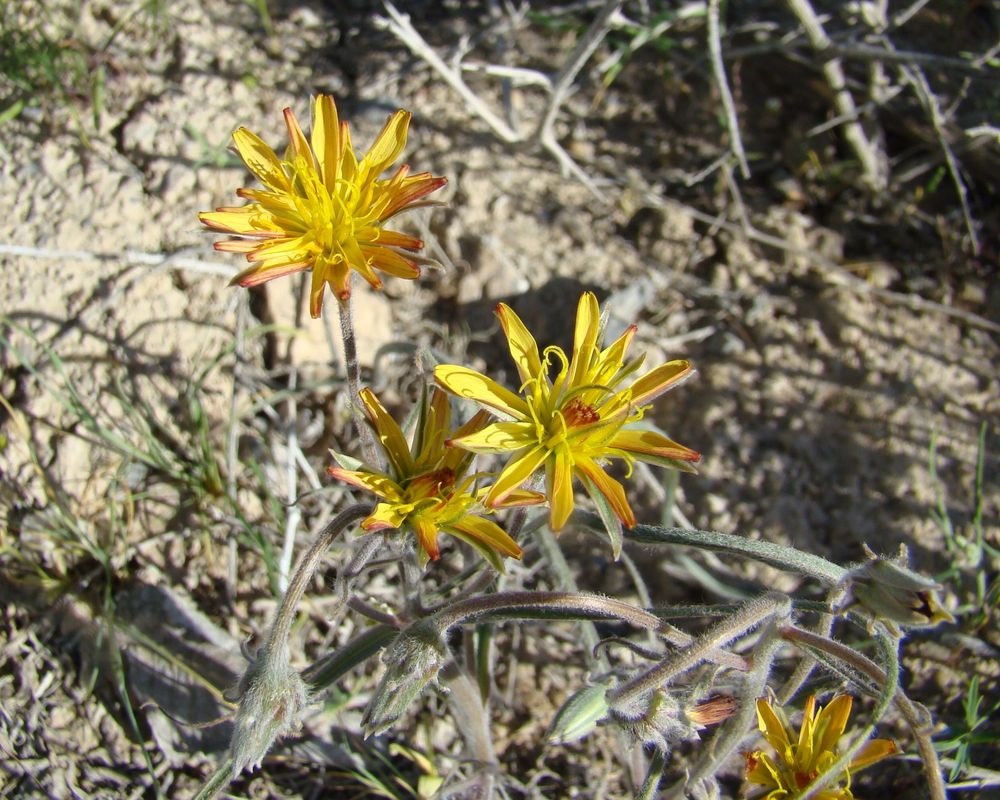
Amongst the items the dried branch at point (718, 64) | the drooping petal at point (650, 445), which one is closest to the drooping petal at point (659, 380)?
the drooping petal at point (650, 445)

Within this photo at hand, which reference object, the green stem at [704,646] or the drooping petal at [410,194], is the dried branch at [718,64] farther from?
the green stem at [704,646]

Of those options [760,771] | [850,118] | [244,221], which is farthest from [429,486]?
[850,118]

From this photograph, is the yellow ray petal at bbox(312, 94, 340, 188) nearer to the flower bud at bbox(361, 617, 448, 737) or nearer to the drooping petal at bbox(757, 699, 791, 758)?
the flower bud at bbox(361, 617, 448, 737)

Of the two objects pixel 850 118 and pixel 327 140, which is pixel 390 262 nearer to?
pixel 327 140

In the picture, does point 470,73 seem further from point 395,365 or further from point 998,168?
point 998,168

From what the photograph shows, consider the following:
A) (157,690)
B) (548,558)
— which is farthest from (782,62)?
(157,690)
